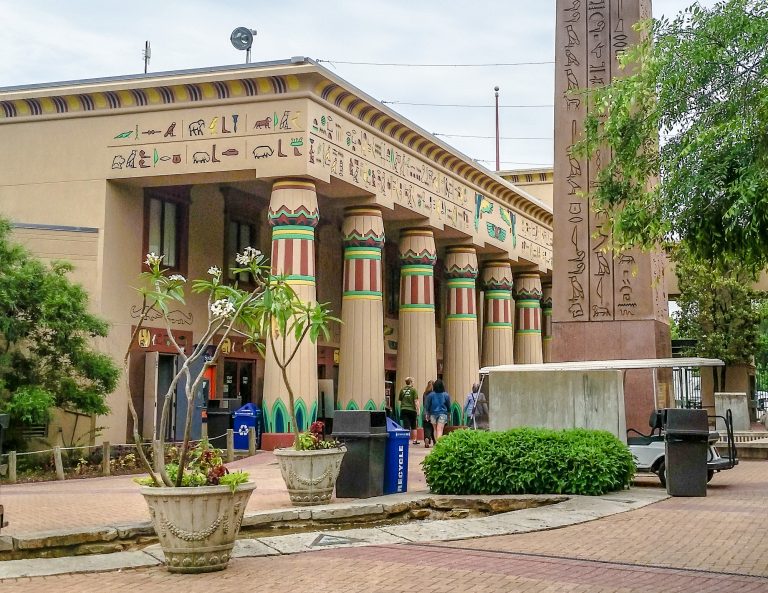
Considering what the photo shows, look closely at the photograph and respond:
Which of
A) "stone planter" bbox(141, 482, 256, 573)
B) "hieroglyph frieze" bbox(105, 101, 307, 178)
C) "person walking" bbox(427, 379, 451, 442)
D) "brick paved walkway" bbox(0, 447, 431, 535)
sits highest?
"hieroglyph frieze" bbox(105, 101, 307, 178)

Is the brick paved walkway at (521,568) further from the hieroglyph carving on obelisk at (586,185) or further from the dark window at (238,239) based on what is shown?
the dark window at (238,239)

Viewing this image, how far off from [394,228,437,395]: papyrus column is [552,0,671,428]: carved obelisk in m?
11.5

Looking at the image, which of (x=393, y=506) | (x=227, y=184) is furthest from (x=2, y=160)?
(x=393, y=506)

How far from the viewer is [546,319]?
44062 mm

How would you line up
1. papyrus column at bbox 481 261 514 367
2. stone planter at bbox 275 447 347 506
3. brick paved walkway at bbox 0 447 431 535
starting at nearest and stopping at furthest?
brick paved walkway at bbox 0 447 431 535 < stone planter at bbox 275 447 347 506 < papyrus column at bbox 481 261 514 367

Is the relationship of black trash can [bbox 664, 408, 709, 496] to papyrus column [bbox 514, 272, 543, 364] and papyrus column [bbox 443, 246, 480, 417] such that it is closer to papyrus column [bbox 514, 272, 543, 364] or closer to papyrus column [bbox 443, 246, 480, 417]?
papyrus column [bbox 443, 246, 480, 417]

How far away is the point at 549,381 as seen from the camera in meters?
14.7

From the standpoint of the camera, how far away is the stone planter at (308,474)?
12.1 m

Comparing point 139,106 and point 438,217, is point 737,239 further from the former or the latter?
point 438,217

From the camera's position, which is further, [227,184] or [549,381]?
[227,184]

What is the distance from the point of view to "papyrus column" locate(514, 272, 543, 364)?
130 feet

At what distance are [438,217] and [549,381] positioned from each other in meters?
15.3

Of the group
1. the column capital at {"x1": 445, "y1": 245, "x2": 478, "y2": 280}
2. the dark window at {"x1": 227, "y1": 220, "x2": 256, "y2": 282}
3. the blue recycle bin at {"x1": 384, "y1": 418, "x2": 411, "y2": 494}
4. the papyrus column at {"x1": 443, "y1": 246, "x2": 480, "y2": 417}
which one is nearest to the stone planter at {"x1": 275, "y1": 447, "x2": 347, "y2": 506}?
the blue recycle bin at {"x1": 384, "y1": 418, "x2": 411, "y2": 494}

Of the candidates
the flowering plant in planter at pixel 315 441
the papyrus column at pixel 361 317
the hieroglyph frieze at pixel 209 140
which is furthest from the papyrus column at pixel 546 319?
the flowering plant in planter at pixel 315 441
